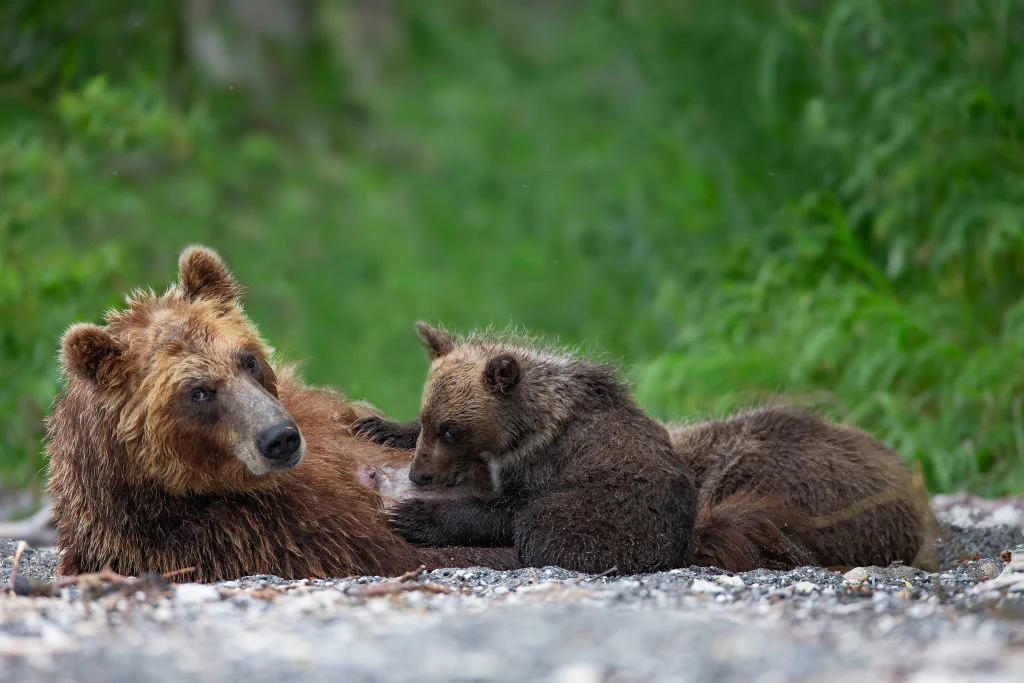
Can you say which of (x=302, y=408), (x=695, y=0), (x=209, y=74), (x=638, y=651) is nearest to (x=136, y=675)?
(x=638, y=651)

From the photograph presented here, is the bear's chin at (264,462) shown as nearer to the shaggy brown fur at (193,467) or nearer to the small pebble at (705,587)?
the shaggy brown fur at (193,467)

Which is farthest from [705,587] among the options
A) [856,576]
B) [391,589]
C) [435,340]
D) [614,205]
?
[614,205]

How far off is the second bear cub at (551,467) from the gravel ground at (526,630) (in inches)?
14.7

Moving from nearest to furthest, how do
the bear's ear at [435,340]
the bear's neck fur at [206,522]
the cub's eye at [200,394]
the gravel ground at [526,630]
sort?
the gravel ground at [526,630], the cub's eye at [200,394], the bear's neck fur at [206,522], the bear's ear at [435,340]

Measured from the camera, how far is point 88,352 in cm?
410

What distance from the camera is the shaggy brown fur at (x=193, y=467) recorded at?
407cm

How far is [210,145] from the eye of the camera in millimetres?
11000

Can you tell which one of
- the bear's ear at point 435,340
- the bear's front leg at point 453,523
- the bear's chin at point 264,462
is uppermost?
the bear's ear at point 435,340

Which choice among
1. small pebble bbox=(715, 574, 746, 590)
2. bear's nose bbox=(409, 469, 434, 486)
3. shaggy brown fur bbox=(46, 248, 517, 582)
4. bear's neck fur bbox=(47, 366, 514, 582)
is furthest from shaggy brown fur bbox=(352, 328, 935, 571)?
small pebble bbox=(715, 574, 746, 590)

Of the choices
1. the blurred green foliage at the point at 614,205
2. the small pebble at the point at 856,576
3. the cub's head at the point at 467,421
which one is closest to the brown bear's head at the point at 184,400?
the cub's head at the point at 467,421

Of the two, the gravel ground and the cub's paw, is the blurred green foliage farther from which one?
the gravel ground

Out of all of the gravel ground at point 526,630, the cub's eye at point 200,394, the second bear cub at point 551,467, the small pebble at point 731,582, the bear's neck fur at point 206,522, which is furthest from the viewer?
the second bear cub at point 551,467

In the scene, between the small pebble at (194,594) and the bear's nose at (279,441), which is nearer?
the small pebble at (194,594)

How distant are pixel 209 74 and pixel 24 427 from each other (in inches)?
212
